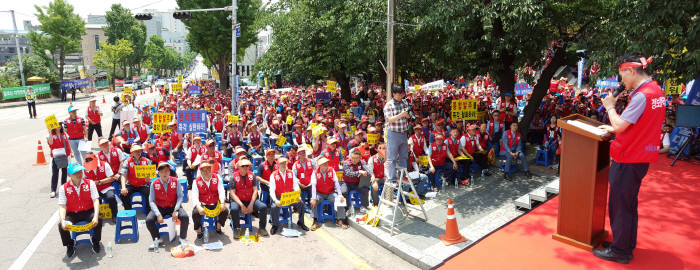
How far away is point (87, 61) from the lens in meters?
94.2

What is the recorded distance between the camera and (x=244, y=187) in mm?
7570

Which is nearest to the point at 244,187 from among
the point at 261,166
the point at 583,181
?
the point at 261,166

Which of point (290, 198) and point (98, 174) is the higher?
point (98, 174)

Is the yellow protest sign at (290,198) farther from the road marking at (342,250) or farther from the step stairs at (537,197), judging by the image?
the step stairs at (537,197)

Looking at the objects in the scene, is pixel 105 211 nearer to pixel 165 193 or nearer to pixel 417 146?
pixel 165 193

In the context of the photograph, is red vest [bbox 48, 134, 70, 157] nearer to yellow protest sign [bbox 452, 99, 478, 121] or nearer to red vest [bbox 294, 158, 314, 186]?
red vest [bbox 294, 158, 314, 186]

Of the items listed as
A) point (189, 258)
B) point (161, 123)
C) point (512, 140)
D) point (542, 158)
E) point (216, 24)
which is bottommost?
point (189, 258)

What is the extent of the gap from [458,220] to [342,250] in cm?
232

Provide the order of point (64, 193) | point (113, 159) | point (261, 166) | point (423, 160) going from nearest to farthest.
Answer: point (64, 193) → point (261, 166) → point (113, 159) → point (423, 160)

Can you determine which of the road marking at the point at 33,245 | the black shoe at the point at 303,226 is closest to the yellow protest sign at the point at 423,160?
the black shoe at the point at 303,226

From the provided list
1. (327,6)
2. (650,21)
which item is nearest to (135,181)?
(650,21)

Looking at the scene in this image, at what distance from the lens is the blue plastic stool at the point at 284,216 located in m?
7.59

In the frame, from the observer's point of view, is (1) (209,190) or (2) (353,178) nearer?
(1) (209,190)

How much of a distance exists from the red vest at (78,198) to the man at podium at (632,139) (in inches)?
285
